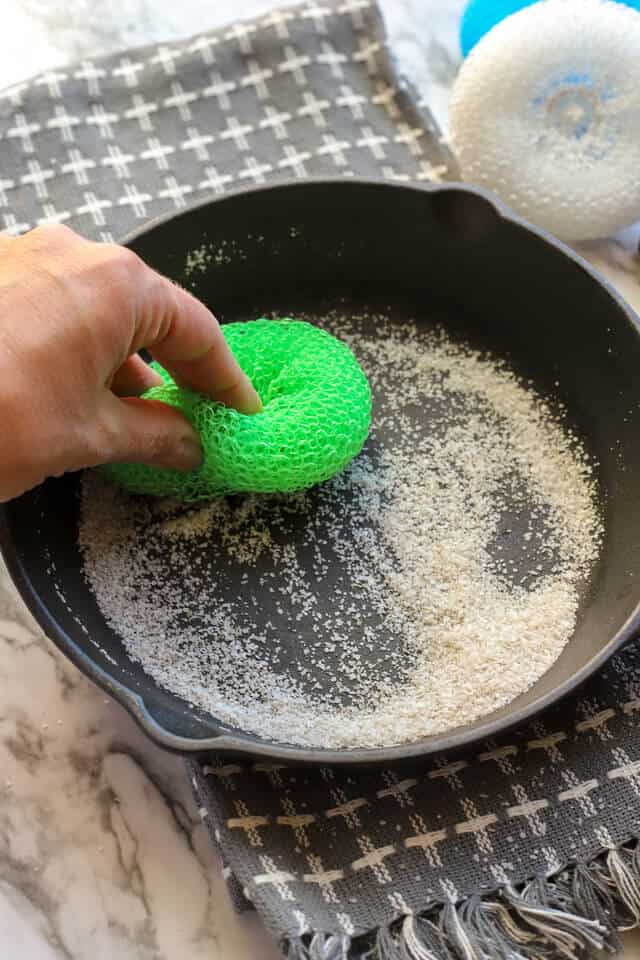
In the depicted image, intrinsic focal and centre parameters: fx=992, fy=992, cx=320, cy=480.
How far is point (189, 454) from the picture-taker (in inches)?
26.6

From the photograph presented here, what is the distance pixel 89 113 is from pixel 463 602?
0.58 m

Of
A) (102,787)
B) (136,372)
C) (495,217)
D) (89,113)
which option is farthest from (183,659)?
(89,113)

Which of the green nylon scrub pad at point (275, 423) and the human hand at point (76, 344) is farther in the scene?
the green nylon scrub pad at point (275, 423)

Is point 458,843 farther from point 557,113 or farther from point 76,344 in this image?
point 557,113

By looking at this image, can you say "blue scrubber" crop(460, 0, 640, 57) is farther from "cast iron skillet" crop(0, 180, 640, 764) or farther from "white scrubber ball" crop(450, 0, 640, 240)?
"cast iron skillet" crop(0, 180, 640, 764)

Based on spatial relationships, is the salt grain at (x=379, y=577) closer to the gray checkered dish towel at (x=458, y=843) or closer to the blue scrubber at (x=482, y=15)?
the gray checkered dish towel at (x=458, y=843)

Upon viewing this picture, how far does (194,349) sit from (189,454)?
82mm

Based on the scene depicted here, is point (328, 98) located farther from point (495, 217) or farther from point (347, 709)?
point (347, 709)

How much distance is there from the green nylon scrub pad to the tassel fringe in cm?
A: 29

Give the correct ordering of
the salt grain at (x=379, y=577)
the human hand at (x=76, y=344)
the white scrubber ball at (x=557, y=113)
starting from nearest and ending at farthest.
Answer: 1. the human hand at (x=76, y=344)
2. the salt grain at (x=379, y=577)
3. the white scrubber ball at (x=557, y=113)

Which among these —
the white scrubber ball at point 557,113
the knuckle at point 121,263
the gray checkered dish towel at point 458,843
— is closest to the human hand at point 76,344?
the knuckle at point 121,263

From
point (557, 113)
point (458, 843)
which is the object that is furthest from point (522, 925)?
point (557, 113)

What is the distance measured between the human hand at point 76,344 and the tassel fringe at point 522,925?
1.02 feet

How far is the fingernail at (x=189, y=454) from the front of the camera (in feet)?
2.20
